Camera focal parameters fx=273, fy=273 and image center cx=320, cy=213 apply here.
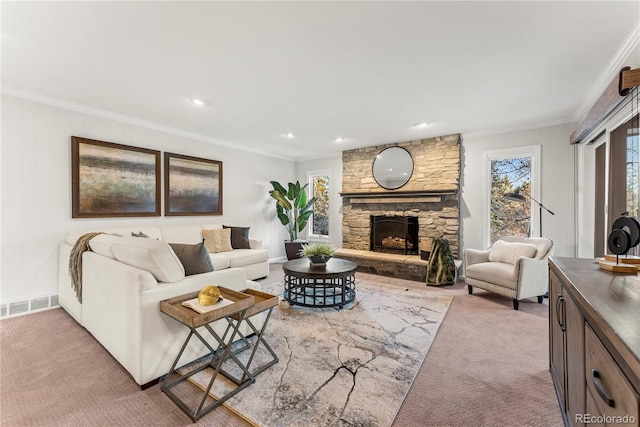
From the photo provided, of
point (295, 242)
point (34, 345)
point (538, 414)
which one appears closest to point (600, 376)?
point (538, 414)

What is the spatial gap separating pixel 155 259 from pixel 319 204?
485 centimetres

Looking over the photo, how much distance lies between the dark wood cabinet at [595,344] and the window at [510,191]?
9.81 feet

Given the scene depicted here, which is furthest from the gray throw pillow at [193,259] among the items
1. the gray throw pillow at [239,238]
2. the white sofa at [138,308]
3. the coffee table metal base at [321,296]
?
the gray throw pillow at [239,238]

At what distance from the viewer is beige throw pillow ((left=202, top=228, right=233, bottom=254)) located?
4.40 metres

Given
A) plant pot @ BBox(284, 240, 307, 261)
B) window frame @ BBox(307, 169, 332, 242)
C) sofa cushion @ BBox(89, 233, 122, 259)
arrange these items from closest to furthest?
sofa cushion @ BBox(89, 233, 122, 259), plant pot @ BBox(284, 240, 307, 261), window frame @ BBox(307, 169, 332, 242)

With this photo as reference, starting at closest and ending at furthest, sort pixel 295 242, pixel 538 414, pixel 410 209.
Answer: pixel 538 414 < pixel 410 209 < pixel 295 242

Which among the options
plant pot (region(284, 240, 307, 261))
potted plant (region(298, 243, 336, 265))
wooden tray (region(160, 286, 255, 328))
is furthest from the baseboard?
plant pot (region(284, 240, 307, 261))

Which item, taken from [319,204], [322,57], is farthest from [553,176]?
[319,204]

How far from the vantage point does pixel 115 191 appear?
3754 mm

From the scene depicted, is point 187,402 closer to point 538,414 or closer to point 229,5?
point 538,414

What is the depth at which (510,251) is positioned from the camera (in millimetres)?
3701

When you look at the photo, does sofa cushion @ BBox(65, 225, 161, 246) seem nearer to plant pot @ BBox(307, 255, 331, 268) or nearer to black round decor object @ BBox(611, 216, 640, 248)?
plant pot @ BBox(307, 255, 331, 268)

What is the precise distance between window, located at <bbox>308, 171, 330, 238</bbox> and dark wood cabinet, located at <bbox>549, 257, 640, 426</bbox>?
16.2 ft

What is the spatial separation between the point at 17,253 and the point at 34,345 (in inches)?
52.1
